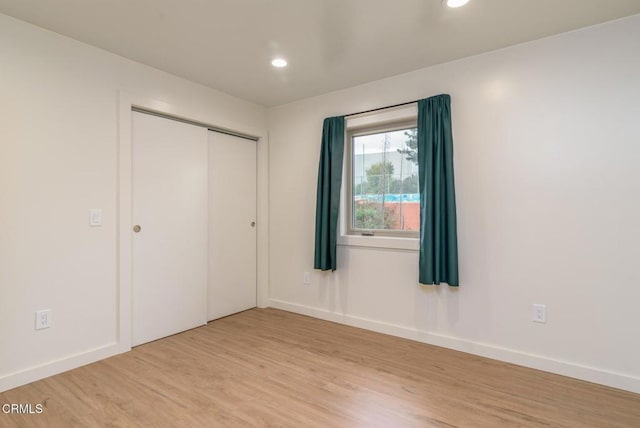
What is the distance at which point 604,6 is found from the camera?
206 cm

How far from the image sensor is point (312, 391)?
213 centimetres

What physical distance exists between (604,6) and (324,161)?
7.68 ft

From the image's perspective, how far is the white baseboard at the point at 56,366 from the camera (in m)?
2.14

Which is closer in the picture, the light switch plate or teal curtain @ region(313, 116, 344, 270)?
the light switch plate

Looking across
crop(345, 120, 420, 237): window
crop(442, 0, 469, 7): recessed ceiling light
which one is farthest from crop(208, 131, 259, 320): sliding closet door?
crop(442, 0, 469, 7): recessed ceiling light

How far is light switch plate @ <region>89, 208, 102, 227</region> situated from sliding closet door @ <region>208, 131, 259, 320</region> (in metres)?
1.09

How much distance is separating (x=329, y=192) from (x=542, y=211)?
72.7 inches

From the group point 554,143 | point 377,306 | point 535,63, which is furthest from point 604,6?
point 377,306

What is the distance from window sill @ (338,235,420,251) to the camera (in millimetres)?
3033

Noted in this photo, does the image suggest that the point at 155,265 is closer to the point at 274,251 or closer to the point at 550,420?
the point at 274,251

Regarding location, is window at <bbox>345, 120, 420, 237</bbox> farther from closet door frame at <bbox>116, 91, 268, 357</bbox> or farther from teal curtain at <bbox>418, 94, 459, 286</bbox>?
closet door frame at <bbox>116, 91, 268, 357</bbox>

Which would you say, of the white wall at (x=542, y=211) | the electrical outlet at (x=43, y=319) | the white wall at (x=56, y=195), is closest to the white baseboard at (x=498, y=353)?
the white wall at (x=542, y=211)

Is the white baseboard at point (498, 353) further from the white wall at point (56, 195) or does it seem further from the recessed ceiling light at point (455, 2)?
the recessed ceiling light at point (455, 2)

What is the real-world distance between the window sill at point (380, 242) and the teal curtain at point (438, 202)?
20cm
